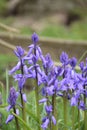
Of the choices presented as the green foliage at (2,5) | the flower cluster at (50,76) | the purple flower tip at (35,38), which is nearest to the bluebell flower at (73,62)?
the flower cluster at (50,76)

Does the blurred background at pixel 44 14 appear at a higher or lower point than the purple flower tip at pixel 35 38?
higher

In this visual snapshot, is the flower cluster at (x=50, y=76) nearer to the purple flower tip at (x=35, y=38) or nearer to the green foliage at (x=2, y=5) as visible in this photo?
the purple flower tip at (x=35, y=38)

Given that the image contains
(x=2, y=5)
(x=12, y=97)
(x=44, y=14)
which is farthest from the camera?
(x=44, y=14)

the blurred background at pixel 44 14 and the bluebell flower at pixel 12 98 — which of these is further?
the blurred background at pixel 44 14

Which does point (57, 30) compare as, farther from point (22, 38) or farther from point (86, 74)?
point (86, 74)

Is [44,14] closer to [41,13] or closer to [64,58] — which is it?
[41,13]

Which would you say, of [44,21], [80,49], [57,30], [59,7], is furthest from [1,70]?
[59,7]

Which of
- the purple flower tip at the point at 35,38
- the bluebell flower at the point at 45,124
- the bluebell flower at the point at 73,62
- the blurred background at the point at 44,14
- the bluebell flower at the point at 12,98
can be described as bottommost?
the bluebell flower at the point at 45,124

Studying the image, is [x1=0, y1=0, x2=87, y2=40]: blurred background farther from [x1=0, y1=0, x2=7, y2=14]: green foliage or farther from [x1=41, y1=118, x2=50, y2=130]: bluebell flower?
[x1=41, y1=118, x2=50, y2=130]: bluebell flower

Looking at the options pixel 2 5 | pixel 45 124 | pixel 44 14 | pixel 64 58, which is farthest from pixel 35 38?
pixel 44 14

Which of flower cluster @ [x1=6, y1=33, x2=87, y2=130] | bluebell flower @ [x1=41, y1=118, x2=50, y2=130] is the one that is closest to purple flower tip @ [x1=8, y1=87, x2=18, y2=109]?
flower cluster @ [x1=6, y1=33, x2=87, y2=130]

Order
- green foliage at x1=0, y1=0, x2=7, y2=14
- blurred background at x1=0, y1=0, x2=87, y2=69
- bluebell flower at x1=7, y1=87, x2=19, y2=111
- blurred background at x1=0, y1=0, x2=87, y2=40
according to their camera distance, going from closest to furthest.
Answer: bluebell flower at x1=7, y1=87, x2=19, y2=111 → blurred background at x1=0, y1=0, x2=87, y2=69 → green foliage at x1=0, y1=0, x2=7, y2=14 → blurred background at x1=0, y1=0, x2=87, y2=40

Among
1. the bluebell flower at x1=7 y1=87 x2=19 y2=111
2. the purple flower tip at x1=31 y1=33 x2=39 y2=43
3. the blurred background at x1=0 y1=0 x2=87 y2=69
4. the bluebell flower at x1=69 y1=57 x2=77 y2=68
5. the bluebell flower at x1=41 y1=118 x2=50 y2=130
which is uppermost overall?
the blurred background at x1=0 y1=0 x2=87 y2=69
